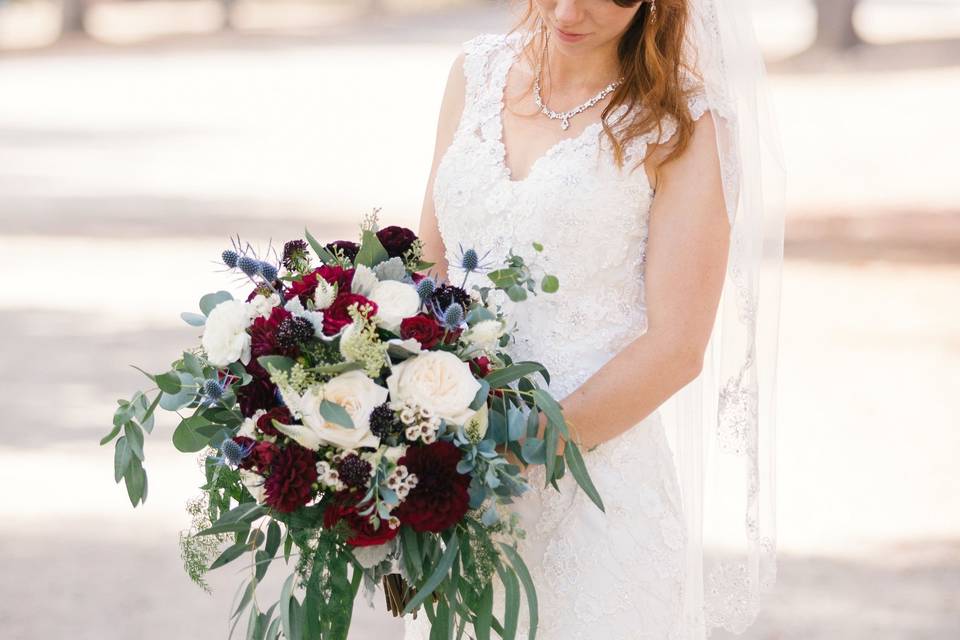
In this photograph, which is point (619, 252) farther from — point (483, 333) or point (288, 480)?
point (288, 480)

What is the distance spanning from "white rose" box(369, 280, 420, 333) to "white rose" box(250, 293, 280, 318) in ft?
0.55

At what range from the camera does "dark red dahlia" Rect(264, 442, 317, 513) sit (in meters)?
2.08

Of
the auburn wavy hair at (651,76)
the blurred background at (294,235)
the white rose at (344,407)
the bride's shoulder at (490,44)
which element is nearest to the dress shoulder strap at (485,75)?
the bride's shoulder at (490,44)

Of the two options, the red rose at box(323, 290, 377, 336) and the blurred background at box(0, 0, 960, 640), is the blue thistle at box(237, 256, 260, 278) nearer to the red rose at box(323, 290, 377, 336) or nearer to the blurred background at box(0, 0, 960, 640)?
the red rose at box(323, 290, 377, 336)

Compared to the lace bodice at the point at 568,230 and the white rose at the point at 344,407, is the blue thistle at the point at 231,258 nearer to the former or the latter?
the white rose at the point at 344,407

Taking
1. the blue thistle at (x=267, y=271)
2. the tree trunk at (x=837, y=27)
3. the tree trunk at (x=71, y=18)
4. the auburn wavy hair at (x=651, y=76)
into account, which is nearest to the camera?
the blue thistle at (x=267, y=271)

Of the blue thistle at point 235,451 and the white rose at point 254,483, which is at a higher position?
the blue thistle at point 235,451

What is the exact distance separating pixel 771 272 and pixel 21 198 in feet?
38.0

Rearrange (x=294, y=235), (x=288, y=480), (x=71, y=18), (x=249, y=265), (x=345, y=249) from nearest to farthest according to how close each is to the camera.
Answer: (x=288, y=480) < (x=249, y=265) < (x=345, y=249) < (x=294, y=235) < (x=71, y=18)

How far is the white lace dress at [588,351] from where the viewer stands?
265 cm

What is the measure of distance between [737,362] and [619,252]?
17.4 inches

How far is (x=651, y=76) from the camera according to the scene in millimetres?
2674

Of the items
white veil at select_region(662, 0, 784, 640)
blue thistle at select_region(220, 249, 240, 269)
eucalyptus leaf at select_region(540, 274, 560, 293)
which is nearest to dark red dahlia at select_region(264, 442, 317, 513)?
blue thistle at select_region(220, 249, 240, 269)

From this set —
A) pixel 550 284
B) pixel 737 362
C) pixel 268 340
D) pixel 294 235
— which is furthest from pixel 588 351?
pixel 294 235
